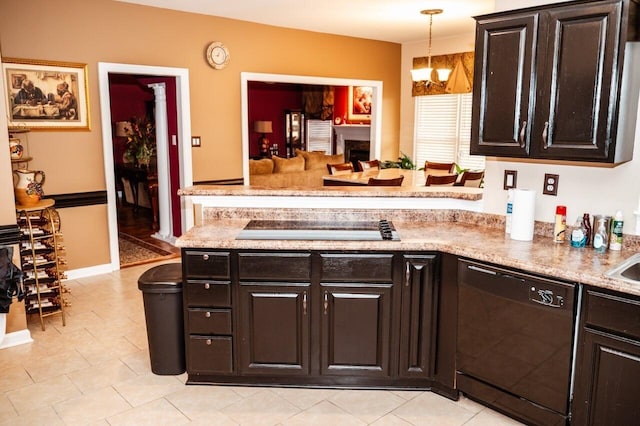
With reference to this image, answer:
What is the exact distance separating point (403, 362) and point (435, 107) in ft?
19.8

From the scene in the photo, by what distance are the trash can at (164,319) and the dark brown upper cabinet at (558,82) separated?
196 centimetres

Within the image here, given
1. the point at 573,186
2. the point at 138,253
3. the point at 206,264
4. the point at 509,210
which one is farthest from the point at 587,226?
the point at 138,253

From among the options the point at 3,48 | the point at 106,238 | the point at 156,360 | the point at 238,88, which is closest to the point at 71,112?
the point at 3,48

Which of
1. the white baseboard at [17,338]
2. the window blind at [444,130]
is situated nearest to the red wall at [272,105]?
the window blind at [444,130]

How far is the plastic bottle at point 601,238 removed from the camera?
107 inches

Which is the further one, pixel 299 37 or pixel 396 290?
pixel 299 37

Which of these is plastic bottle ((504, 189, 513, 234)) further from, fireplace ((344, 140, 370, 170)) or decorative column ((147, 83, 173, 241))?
fireplace ((344, 140, 370, 170))

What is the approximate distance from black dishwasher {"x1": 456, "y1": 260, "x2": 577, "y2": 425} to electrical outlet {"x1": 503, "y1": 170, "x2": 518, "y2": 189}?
75cm

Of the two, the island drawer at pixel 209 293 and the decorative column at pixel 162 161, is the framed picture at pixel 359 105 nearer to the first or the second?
the decorative column at pixel 162 161

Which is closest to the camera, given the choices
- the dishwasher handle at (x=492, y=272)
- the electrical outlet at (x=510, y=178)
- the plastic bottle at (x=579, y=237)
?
the dishwasher handle at (x=492, y=272)

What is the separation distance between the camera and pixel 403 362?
295 cm

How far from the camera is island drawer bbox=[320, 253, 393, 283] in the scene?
2826 millimetres

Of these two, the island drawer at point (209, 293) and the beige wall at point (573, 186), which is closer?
the beige wall at point (573, 186)

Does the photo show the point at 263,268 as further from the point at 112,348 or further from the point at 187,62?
the point at 187,62
